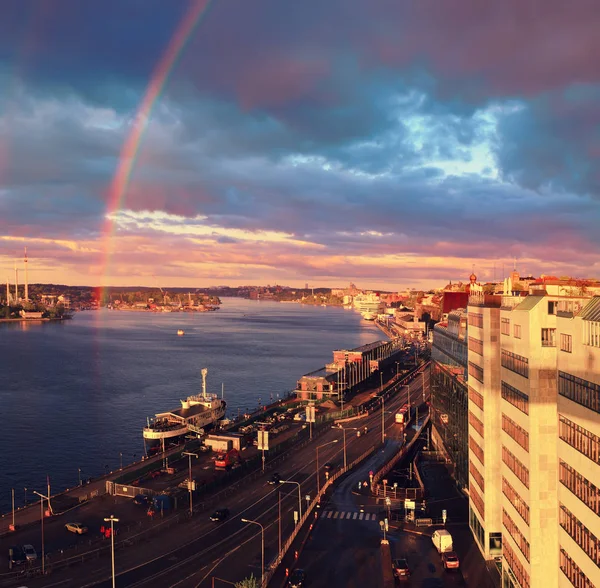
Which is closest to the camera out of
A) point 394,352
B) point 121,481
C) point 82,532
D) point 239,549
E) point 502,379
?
point 502,379

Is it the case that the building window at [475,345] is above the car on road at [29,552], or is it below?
above

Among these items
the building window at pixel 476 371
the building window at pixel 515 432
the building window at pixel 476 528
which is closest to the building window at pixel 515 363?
the building window at pixel 515 432

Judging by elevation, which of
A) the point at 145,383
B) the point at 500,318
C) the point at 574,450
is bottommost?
the point at 145,383

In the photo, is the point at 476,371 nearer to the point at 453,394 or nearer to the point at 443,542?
the point at 443,542

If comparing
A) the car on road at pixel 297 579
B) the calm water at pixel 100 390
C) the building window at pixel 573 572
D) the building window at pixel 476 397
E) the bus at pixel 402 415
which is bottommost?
the calm water at pixel 100 390

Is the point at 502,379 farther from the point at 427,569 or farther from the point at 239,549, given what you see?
the point at 239,549

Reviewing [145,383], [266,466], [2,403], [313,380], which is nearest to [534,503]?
[266,466]

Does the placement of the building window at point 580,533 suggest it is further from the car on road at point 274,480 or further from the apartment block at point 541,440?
the car on road at point 274,480
